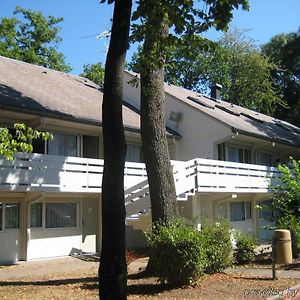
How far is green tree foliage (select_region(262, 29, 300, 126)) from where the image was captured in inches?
1884

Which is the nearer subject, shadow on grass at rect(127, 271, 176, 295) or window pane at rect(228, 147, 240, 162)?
shadow on grass at rect(127, 271, 176, 295)

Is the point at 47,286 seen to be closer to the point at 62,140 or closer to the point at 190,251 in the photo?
the point at 190,251

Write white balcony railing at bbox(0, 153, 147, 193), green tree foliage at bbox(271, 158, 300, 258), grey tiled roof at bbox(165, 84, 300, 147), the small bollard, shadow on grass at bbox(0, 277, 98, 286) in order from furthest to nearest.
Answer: grey tiled roof at bbox(165, 84, 300, 147)
green tree foliage at bbox(271, 158, 300, 258)
white balcony railing at bbox(0, 153, 147, 193)
the small bollard
shadow on grass at bbox(0, 277, 98, 286)

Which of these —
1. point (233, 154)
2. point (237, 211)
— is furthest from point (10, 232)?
point (233, 154)

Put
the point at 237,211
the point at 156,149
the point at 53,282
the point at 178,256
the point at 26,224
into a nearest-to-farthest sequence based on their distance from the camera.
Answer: the point at 178,256 < the point at 53,282 < the point at 156,149 < the point at 26,224 < the point at 237,211

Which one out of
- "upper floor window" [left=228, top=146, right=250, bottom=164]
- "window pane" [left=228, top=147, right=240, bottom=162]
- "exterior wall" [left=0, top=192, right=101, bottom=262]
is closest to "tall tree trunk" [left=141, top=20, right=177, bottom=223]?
"exterior wall" [left=0, top=192, right=101, bottom=262]

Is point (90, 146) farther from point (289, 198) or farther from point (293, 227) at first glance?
point (293, 227)

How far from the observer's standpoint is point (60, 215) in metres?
19.6

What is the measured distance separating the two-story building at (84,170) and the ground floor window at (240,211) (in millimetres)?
50

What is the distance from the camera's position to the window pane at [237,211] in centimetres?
2530

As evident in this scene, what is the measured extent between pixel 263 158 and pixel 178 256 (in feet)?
65.3

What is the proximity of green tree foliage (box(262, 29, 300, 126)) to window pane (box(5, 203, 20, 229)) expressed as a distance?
34750mm

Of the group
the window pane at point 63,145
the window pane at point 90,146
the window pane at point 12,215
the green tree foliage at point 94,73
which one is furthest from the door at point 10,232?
the green tree foliage at point 94,73

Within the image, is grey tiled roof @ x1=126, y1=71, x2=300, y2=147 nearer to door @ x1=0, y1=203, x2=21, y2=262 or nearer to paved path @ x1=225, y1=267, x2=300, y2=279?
door @ x1=0, y1=203, x2=21, y2=262
